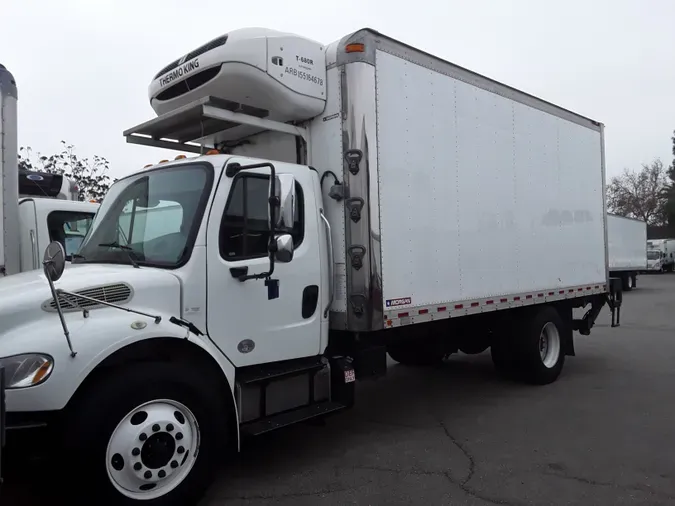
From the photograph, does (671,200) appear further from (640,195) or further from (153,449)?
(153,449)

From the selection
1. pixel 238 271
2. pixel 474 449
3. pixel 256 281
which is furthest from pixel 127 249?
pixel 474 449

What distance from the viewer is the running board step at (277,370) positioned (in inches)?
172

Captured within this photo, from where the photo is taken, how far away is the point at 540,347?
770 centimetres

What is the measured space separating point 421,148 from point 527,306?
3060 mm

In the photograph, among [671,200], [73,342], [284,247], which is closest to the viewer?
[73,342]

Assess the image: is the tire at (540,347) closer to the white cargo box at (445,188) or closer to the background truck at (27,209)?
the white cargo box at (445,188)

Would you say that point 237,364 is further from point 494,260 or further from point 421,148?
point 494,260

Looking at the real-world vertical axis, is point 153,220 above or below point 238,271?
above

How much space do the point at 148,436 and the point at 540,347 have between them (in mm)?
5693

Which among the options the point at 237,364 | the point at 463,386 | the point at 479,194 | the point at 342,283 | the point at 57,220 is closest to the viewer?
the point at 237,364

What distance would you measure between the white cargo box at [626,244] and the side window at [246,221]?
21.8 meters

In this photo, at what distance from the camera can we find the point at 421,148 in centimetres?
559

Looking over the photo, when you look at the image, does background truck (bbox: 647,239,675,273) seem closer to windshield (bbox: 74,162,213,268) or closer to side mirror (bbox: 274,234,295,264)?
side mirror (bbox: 274,234,295,264)

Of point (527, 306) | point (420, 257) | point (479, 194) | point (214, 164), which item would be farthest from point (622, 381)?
point (214, 164)
